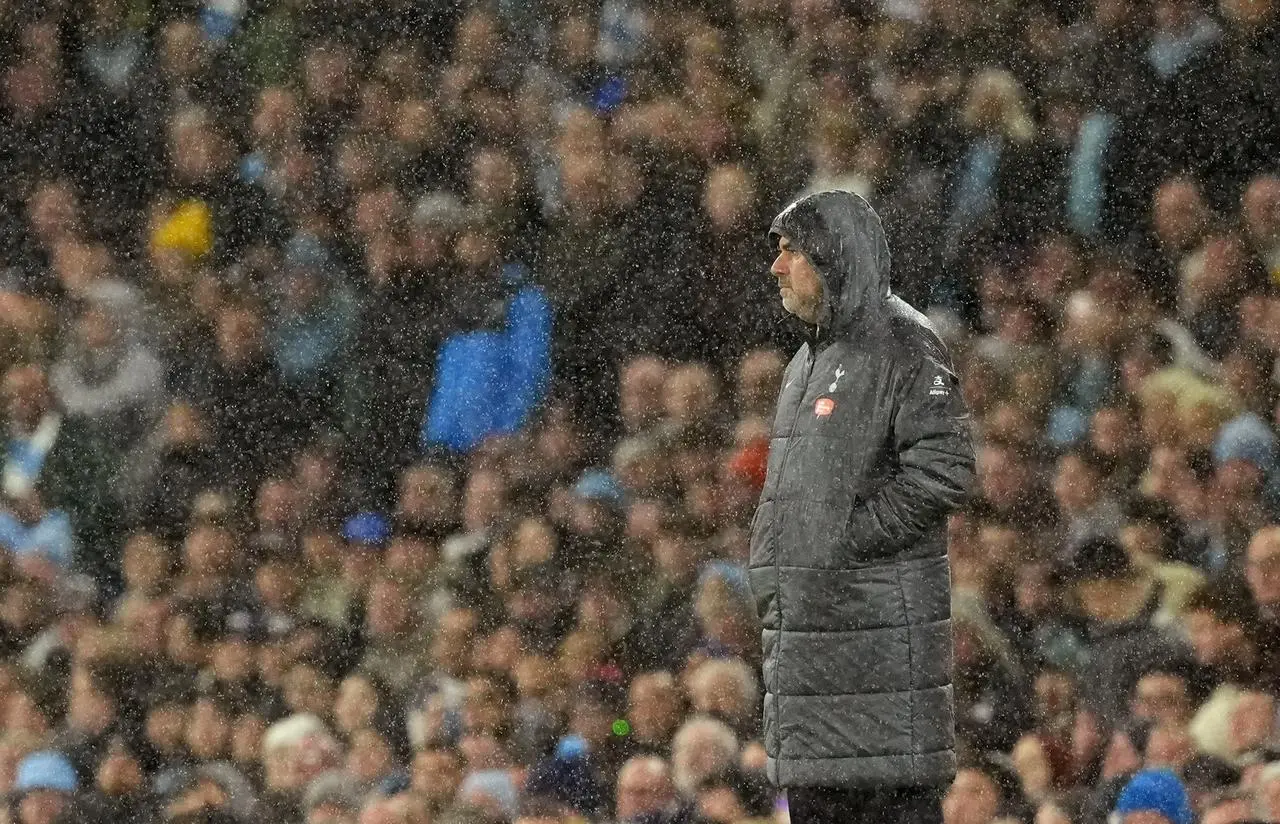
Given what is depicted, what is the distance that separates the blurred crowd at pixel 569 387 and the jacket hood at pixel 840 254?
1284mm

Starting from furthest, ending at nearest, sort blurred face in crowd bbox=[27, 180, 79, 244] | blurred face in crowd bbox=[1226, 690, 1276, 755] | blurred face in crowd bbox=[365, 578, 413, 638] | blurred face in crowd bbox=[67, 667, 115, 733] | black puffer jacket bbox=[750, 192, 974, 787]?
blurred face in crowd bbox=[27, 180, 79, 244] → blurred face in crowd bbox=[67, 667, 115, 733] → blurred face in crowd bbox=[365, 578, 413, 638] → blurred face in crowd bbox=[1226, 690, 1276, 755] → black puffer jacket bbox=[750, 192, 974, 787]

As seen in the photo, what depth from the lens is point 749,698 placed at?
353cm

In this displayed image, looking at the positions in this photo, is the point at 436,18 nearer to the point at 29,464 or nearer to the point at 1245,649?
the point at 29,464

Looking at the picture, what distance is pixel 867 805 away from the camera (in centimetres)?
217

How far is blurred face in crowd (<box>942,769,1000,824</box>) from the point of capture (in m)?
3.31

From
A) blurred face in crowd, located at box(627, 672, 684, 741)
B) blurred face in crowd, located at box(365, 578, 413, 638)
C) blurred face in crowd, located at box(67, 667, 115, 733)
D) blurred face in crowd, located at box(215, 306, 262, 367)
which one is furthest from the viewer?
blurred face in crowd, located at box(215, 306, 262, 367)

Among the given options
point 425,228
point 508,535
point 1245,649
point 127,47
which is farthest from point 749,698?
point 127,47

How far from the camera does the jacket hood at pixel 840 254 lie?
2195 mm

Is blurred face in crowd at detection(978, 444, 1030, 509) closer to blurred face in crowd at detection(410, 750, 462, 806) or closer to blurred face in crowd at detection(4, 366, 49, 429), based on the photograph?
blurred face in crowd at detection(410, 750, 462, 806)

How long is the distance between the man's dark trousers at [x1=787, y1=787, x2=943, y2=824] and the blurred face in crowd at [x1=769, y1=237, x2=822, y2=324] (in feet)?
1.71

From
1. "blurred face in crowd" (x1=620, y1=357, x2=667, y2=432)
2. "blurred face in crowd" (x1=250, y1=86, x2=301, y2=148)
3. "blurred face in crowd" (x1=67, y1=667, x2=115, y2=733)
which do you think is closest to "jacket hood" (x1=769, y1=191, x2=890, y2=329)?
"blurred face in crowd" (x1=620, y1=357, x2=667, y2=432)

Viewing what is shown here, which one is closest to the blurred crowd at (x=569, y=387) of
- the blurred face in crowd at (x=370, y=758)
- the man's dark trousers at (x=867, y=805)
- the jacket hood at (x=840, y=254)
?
the blurred face in crowd at (x=370, y=758)

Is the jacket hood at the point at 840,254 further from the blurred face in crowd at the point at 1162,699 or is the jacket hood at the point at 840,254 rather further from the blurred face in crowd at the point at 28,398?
the blurred face in crowd at the point at 28,398

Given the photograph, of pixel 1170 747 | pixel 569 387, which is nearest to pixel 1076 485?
pixel 1170 747
